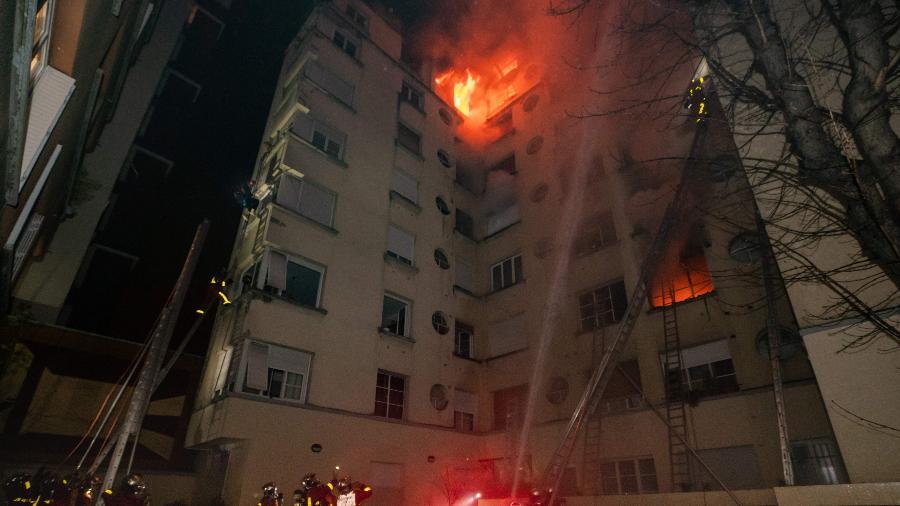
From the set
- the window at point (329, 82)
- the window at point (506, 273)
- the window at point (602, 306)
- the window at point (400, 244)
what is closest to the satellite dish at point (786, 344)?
the window at point (602, 306)

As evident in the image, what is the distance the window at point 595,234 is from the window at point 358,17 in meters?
14.6

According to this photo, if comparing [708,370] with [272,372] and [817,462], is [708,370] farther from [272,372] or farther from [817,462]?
[272,372]

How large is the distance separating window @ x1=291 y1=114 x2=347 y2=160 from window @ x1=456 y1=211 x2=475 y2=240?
21.5ft

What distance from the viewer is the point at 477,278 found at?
65.8 feet

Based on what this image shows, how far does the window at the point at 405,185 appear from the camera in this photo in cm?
1844

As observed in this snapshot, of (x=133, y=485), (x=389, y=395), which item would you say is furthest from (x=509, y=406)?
(x=133, y=485)

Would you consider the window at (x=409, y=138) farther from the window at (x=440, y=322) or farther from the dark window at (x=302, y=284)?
the dark window at (x=302, y=284)

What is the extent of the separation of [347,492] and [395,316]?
256 inches

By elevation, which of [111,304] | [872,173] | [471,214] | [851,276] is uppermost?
[471,214]

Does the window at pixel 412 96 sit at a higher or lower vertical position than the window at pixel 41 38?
higher

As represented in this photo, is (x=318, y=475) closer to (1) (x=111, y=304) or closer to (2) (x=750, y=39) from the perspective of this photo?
(1) (x=111, y=304)

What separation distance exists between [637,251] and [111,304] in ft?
56.7

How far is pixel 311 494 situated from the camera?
10172 mm

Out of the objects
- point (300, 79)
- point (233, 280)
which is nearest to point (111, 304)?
point (233, 280)
